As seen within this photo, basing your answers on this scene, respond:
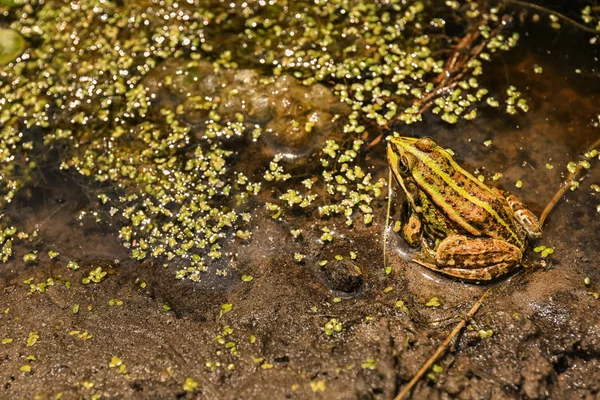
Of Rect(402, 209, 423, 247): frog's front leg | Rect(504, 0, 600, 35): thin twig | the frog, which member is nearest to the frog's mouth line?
the frog

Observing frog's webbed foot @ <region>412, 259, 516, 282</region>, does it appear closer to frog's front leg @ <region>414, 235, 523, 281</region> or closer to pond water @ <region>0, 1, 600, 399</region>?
frog's front leg @ <region>414, 235, 523, 281</region>

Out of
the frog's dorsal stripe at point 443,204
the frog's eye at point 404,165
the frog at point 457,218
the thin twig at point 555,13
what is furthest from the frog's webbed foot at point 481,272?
the thin twig at point 555,13

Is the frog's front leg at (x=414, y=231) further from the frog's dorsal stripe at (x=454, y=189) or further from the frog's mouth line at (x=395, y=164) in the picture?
the frog's dorsal stripe at (x=454, y=189)

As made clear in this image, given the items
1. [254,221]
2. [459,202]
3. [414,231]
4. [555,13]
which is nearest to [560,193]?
[459,202]

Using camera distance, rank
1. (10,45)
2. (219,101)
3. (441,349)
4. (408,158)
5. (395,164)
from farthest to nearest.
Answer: (10,45)
(219,101)
(395,164)
(408,158)
(441,349)

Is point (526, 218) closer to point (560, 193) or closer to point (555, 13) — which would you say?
point (560, 193)

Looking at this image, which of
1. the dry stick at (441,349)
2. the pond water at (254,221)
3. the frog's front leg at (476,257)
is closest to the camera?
the dry stick at (441,349)

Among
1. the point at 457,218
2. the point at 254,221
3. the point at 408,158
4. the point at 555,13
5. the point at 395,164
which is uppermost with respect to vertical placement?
the point at 555,13
